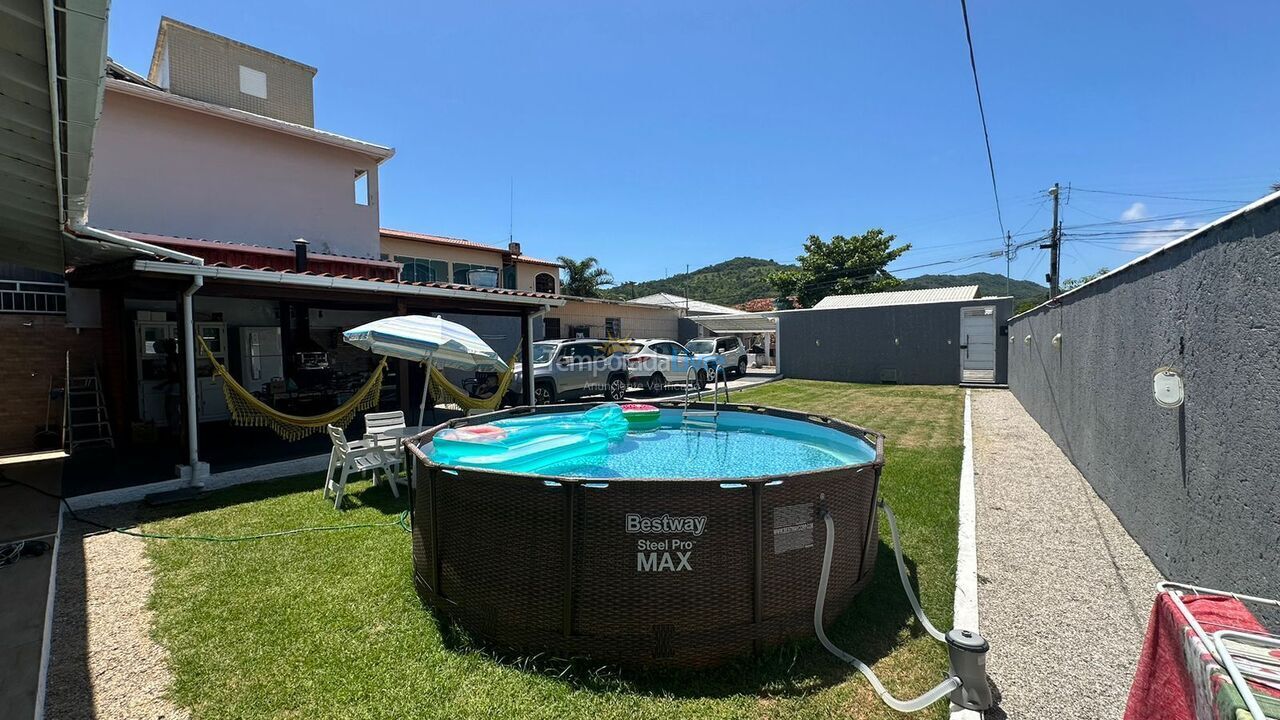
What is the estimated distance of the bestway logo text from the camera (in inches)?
119

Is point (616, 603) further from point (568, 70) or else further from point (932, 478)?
point (568, 70)

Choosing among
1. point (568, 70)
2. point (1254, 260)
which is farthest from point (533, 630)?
point (568, 70)

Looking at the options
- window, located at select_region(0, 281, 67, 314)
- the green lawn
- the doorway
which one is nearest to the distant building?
the doorway

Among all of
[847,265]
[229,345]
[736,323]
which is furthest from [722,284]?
[229,345]

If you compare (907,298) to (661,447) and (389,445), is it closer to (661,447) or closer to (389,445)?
(661,447)

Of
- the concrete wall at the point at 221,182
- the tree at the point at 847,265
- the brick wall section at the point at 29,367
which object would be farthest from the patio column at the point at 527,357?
the tree at the point at 847,265

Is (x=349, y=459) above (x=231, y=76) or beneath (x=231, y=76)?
beneath

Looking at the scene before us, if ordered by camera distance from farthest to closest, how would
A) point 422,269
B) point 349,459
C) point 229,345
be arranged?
point 422,269 → point 229,345 → point 349,459

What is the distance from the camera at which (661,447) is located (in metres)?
8.30

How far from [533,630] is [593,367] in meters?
11.8

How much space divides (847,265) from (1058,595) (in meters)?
38.2

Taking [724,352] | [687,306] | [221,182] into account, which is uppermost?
[221,182]

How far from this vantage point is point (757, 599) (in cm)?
311

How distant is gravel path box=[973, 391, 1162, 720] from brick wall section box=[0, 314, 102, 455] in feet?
45.7
